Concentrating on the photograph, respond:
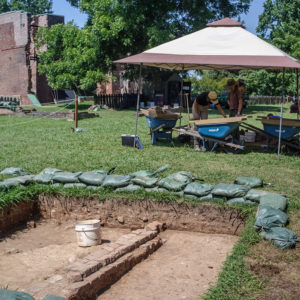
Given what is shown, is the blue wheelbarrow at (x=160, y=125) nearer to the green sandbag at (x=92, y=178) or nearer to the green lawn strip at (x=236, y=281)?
the green sandbag at (x=92, y=178)

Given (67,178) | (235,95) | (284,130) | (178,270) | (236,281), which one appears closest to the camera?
(236,281)

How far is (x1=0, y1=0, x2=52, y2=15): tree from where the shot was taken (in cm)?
6425

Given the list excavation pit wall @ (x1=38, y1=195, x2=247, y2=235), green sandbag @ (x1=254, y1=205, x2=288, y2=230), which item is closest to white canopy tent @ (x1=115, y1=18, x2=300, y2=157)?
excavation pit wall @ (x1=38, y1=195, x2=247, y2=235)

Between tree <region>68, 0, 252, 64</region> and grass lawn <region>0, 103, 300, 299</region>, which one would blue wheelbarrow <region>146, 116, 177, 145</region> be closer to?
grass lawn <region>0, 103, 300, 299</region>

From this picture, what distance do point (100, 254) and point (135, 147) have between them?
5.96 m

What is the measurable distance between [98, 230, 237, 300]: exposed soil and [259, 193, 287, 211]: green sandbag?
2.32 ft

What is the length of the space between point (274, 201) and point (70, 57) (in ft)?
75.0

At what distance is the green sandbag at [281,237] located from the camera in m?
4.82

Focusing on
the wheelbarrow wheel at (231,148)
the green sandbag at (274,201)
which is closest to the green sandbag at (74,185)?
the green sandbag at (274,201)

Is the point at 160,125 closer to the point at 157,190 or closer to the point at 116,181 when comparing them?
the point at 116,181

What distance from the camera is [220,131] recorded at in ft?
32.5

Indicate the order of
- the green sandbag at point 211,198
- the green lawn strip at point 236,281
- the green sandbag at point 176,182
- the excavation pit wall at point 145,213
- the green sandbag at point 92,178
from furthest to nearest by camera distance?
the green sandbag at point 92,178
the green sandbag at point 176,182
the green sandbag at point 211,198
the excavation pit wall at point 145,213
the green lawn strip at point 236,281

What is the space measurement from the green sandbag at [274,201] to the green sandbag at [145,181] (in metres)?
1.77

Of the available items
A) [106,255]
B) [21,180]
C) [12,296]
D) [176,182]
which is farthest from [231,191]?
[12,296]
